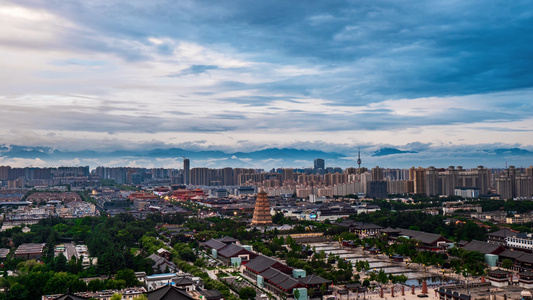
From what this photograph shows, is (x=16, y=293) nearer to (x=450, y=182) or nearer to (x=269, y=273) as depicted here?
(x=269, y=273)

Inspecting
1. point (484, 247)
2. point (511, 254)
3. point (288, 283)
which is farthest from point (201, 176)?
point (288, 283)

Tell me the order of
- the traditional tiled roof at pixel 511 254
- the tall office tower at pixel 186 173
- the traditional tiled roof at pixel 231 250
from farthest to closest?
the tall office tower at pixel 186 173 → the traditional tiled roof at pixel 231 250 → the traditional tiled roof at pixel 511 254

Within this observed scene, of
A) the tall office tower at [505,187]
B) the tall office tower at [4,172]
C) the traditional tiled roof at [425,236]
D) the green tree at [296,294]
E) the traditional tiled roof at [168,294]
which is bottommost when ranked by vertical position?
the green tree at [296,294]

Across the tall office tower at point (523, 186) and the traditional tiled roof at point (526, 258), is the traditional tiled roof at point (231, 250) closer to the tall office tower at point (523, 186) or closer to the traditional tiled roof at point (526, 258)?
the traditional tiled roof at point (526, 258)

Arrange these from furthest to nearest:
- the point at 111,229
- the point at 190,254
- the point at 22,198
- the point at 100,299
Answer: the point at 22,198 < the point at 111,229 < the point at 190,254 < the point at 100,299

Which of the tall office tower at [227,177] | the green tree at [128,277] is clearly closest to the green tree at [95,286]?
the green tree at [128,277]

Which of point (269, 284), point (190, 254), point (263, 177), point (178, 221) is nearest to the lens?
point (269, 284)

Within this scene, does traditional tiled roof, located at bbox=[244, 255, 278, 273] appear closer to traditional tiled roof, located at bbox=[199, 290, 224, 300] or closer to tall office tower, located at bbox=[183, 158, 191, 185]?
traditional tiled roof, located at bbox=[199, 290, 224, 300]

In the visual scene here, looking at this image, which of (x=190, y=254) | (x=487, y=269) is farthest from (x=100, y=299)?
(x=487, y=269)

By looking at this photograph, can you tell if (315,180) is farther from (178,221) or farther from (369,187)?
(178,221)

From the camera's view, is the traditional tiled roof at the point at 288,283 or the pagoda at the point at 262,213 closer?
the traditional tiled roof at the point at 288,283
